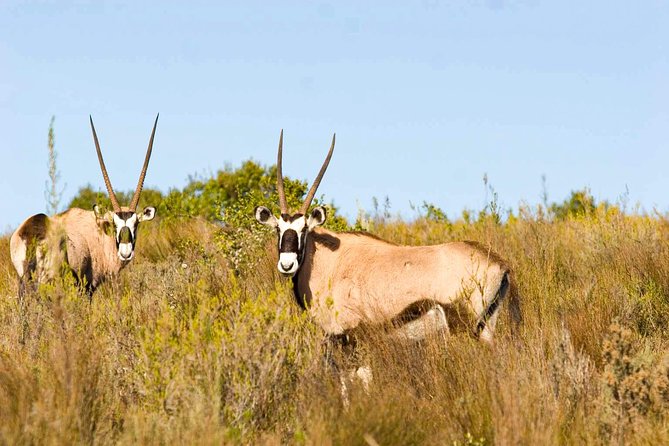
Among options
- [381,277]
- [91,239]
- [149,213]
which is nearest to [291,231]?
[381,277]

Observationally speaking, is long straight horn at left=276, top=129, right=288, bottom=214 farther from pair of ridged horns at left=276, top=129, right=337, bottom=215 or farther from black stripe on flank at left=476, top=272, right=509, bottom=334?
black stripe on flank at left=476, top=272, right=509, bottom=334

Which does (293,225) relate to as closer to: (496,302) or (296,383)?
(496,302)

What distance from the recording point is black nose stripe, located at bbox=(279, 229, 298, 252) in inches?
320

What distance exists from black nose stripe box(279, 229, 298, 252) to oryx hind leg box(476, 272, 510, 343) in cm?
197

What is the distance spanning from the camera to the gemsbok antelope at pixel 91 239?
1073 centimetres

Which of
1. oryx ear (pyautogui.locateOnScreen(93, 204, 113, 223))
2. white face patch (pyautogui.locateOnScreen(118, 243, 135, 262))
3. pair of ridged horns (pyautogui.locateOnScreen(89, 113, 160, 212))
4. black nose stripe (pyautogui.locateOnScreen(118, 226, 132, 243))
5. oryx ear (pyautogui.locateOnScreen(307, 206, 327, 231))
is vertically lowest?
white face patch (pyautogui.locateOnScreen(118, 243, 135, 262))

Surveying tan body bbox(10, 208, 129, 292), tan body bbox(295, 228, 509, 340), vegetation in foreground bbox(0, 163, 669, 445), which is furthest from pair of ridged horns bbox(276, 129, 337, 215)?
tan body bbox(10, 208, 129, 292)

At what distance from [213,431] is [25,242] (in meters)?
6.71

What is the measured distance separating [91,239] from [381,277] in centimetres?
522

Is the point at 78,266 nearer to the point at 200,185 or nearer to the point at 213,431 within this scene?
the point at 213,431

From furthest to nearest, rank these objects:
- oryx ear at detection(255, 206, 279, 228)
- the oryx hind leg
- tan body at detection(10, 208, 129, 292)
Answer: tan body at detection(10, 208, 129, 292), oryx ear at detection(255, 206, 279, 228), the oryx hind leg

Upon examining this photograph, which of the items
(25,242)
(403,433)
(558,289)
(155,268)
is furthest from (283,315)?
(155,268)

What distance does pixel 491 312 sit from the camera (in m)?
7.30

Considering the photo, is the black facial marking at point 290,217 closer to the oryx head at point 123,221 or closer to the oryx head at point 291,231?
the oryx head at point 291,231
